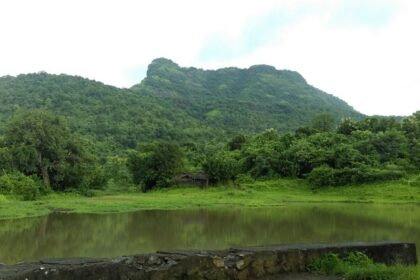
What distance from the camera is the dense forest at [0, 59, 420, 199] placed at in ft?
144

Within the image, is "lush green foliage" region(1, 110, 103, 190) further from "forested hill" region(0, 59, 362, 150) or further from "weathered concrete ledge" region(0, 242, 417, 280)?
"weathered concrete ledge" region(0, 242, 417, 280)

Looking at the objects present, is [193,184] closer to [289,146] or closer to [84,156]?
[84,156]

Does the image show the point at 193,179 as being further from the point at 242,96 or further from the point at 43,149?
the point at 242,96

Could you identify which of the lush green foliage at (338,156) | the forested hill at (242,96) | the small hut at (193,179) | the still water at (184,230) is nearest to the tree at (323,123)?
the lush green foliage at (338,156)

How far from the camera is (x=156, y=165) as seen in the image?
5012 centimetres

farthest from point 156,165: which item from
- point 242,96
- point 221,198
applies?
point 242,96

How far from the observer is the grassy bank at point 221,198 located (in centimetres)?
3105

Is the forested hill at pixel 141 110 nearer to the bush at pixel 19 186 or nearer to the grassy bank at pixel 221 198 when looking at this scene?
the bush at pixel 19 186

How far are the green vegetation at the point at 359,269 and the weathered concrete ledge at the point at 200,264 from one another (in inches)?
6.1

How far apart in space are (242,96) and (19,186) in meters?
122

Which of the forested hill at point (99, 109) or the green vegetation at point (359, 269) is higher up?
the forested hill at point (99, 109)

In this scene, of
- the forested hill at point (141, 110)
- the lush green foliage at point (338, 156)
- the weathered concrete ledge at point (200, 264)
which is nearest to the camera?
the weathered concrete ledge at point (200, 264)

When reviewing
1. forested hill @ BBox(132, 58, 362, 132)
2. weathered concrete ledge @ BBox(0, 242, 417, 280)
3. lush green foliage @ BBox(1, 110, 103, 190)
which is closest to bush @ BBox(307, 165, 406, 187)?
lush green foliage @ BBox(1, 110, 103, 190)

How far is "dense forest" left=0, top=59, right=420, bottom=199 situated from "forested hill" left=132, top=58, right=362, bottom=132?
2.42ft
